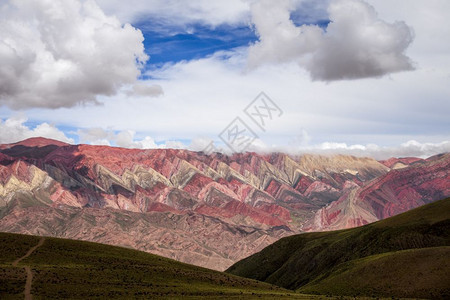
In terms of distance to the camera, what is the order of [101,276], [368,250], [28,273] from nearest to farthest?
1. [28,273]
2. [101,276]
3. [368,250]

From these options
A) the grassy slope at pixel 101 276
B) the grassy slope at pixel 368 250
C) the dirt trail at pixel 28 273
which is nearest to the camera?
the dirt trail at pixel 28 273

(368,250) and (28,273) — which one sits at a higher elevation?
(368,250)

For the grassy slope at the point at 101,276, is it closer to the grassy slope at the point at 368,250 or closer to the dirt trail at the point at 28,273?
the dirt trail at the point at 28,273

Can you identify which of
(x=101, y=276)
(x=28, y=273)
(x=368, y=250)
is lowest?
(x=101, y=276)

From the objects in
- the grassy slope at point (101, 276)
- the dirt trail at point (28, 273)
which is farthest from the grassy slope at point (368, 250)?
the dirt trail at point (28, 273)

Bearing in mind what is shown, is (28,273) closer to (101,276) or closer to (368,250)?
(101,276)

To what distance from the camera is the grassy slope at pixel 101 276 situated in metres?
75.5

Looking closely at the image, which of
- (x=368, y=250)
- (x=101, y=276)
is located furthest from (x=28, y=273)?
(x=368, y=250)

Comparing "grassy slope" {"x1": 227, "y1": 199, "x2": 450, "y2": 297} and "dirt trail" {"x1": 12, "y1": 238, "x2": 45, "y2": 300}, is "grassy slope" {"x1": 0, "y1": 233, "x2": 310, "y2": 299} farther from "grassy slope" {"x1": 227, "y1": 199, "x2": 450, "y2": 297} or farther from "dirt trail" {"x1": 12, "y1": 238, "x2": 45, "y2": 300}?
"grassy slope" {"x1": 227, "y1": 199, "x2": 450, "y2": 297}

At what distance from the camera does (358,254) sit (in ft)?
502

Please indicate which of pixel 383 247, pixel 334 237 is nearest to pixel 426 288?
pixel 383 247

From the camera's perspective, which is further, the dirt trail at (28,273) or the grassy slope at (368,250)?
the grassy slope at (368,250)

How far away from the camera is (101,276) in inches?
3455

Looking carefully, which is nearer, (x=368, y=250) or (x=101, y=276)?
(x=101, y=276)
